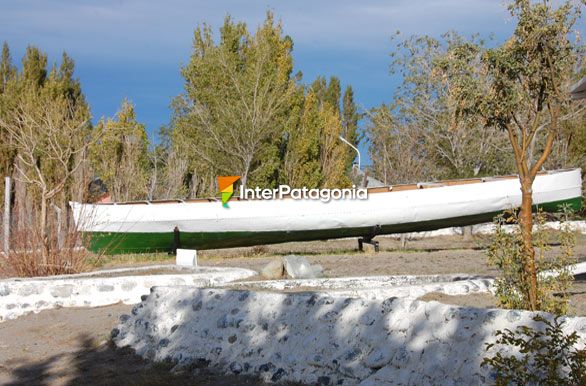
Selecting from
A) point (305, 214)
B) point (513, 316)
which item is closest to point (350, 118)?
point (305, 214)

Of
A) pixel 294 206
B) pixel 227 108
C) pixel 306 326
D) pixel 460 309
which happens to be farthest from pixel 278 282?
pixel 227 108

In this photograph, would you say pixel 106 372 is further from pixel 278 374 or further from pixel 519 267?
pixel 519 267

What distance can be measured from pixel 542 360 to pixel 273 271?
28.7ft

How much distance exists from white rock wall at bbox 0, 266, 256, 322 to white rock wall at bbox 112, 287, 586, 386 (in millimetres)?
2685

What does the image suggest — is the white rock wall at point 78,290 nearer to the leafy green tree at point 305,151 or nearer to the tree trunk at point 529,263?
the tree trunk at point 529,263

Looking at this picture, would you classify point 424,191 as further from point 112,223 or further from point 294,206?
point 112,223

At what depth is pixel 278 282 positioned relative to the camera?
11422mm

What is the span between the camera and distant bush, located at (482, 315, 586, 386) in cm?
466

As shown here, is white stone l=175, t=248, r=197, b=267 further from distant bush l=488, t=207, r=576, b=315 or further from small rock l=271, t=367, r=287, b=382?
distant bush l=488, t=207, r=576, b=315

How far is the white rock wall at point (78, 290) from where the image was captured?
11242 millimetres

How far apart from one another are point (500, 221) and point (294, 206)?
657 inches

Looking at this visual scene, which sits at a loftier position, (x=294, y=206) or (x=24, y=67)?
(x=24, y=67)

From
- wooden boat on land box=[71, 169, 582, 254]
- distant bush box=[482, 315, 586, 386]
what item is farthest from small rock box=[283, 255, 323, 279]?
wooden boat on land box=[71, 169, 582, 254]

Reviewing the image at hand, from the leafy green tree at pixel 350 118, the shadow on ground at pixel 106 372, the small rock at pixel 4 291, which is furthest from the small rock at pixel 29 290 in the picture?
the leafy green tree at pixel 350 118
